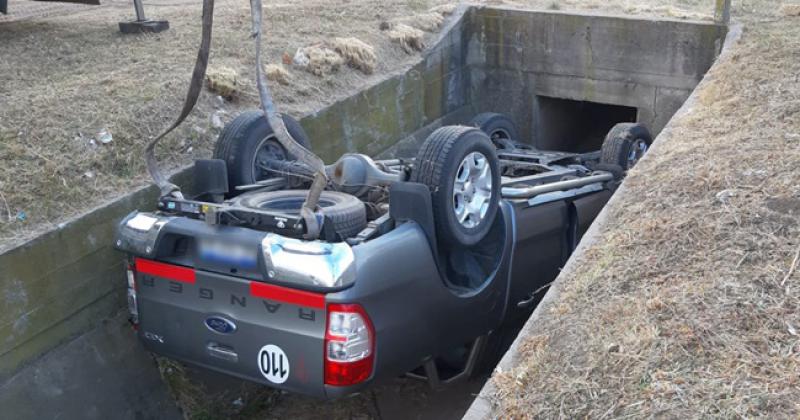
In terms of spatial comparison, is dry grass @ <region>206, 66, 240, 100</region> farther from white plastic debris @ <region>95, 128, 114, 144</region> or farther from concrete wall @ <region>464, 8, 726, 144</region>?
concrete wall @ <region>464, 8, 726, 144</region>

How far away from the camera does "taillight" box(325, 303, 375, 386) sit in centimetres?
421

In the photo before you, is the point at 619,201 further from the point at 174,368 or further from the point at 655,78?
the point at 655,78

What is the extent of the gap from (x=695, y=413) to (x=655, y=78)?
27.1ft

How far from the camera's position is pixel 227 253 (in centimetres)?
448

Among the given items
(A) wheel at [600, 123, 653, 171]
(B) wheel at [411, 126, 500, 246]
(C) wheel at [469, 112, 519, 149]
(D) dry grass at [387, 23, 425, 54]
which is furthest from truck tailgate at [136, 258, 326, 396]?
(D) dry grass at [387, 23, 425, 54]

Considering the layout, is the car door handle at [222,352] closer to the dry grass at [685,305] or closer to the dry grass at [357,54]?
the dry grass at [685,305]

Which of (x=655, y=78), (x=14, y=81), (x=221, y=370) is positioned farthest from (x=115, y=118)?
(x=655, y=78)

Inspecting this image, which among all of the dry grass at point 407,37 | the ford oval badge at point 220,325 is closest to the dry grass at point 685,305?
the ford oval badge at point 220,325

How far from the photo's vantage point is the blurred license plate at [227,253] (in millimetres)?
4398

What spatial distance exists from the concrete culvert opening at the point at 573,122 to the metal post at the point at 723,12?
2399 millimetres

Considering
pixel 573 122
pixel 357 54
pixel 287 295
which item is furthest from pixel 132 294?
pixel 573 122

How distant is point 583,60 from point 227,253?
298 inches

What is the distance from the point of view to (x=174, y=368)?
19.0 feet

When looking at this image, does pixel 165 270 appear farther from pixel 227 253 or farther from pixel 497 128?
pixel 497 128
